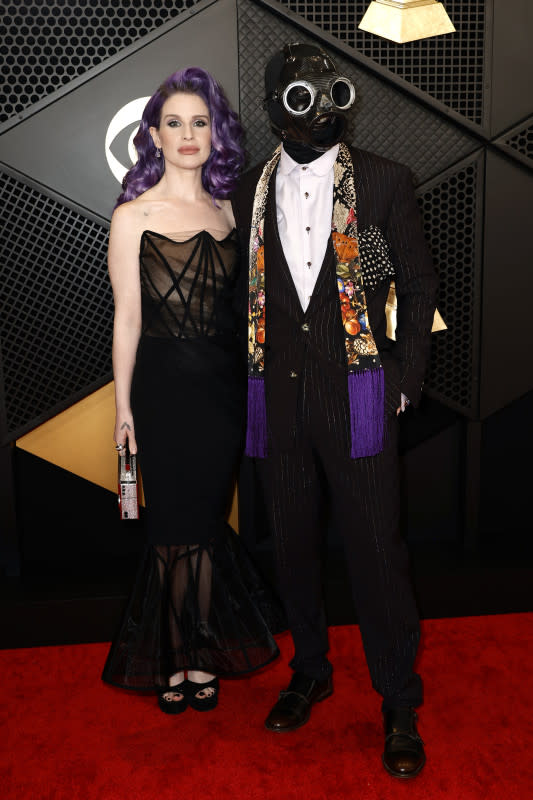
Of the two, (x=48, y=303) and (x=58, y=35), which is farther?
(x=48, y=303)

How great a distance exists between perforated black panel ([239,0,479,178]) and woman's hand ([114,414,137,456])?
1.09 m

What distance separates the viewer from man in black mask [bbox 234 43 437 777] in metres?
1.89

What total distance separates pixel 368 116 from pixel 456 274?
69 cm

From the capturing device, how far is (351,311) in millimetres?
1882

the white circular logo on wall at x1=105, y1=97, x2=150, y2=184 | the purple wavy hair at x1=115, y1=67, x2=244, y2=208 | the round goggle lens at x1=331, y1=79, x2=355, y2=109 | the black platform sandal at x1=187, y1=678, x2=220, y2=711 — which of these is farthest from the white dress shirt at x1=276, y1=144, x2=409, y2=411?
the black platform sandal at x1=187, y1=678, x2=220, y2=711

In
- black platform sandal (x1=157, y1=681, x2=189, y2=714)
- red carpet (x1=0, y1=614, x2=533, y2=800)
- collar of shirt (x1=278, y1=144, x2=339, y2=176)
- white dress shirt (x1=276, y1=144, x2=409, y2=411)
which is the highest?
collar of shirt (x1=278, y1=144, x2=339, y2=176)

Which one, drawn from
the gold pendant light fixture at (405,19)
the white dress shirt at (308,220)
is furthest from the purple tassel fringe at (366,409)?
the gold pendant light fixture at (405,19)

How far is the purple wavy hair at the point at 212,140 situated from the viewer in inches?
85.6

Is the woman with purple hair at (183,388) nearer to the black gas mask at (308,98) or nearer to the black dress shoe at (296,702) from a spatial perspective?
the black dress shoe at (296,702)

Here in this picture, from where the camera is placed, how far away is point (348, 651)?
2611 millimetres

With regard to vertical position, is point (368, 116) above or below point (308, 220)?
above

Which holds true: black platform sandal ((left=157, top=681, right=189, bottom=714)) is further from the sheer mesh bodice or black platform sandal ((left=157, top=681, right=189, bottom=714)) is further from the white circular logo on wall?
the white circular logo on wall

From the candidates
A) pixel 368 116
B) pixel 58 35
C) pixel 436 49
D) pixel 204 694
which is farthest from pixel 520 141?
pixel 204 694
